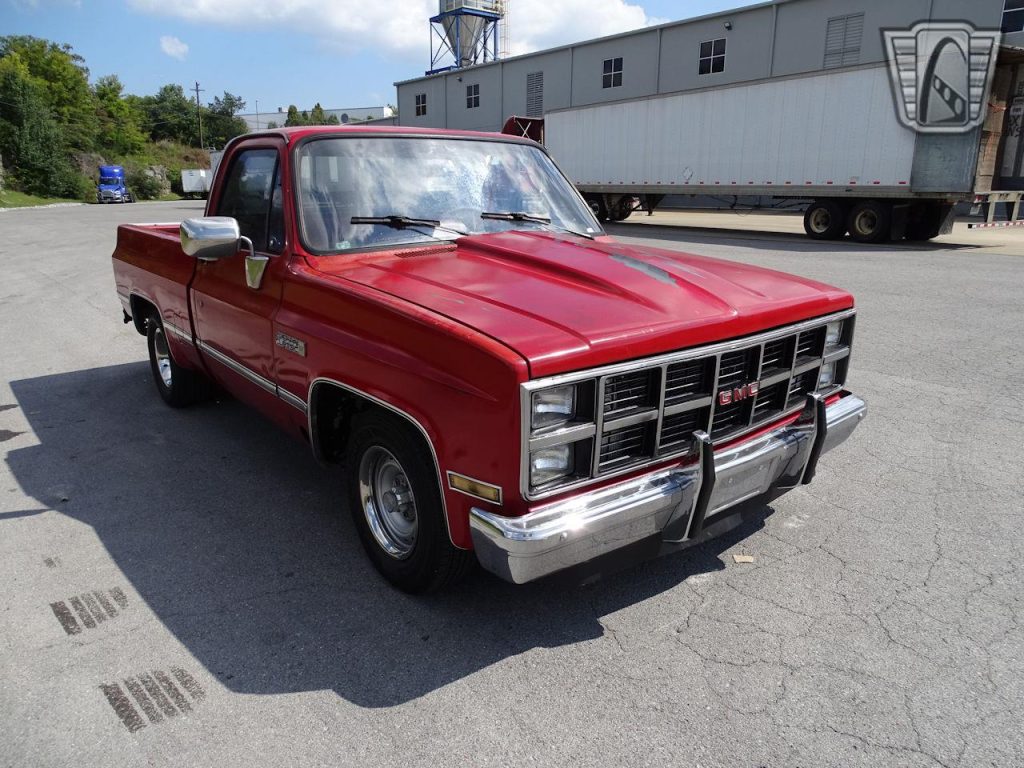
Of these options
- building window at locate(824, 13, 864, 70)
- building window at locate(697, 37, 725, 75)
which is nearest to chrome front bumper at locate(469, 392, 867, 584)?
building window at locate(824, 13, 864, 70)

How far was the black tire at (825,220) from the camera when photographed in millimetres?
18562

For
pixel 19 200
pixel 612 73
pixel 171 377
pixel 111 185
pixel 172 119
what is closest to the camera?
pixel 171 377

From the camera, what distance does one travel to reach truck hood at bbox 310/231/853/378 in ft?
8.15

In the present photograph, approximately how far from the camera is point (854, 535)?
11.9ft

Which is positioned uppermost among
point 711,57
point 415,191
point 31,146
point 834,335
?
point 711,57


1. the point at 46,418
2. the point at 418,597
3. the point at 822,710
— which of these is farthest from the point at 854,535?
the point at 46,418

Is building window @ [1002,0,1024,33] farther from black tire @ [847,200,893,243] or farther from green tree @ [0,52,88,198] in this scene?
green tree @ [0,52,88,198]

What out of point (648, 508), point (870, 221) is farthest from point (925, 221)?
point (648, 508)

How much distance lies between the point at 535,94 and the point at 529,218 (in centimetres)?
3286

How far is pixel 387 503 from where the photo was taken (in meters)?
3.20

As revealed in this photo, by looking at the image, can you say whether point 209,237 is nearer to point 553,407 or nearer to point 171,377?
point 553,407

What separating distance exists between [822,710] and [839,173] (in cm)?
1797

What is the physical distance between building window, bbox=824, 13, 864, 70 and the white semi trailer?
7330 mm

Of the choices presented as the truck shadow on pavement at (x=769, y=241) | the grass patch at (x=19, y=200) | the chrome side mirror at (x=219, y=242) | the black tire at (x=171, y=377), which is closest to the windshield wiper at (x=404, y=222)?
the chrome side mirror at (x=219, y=242)
